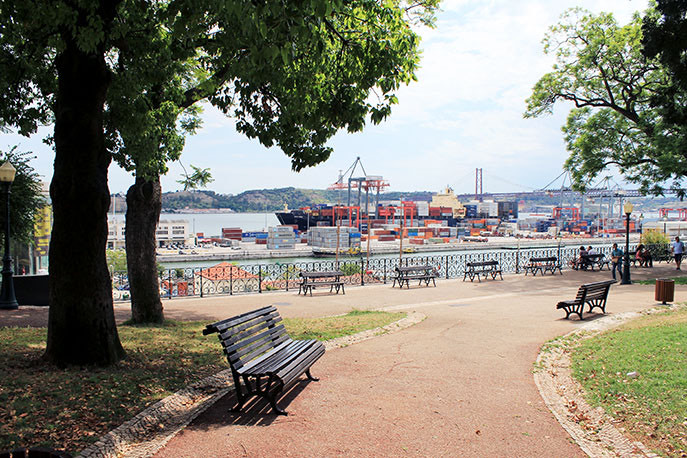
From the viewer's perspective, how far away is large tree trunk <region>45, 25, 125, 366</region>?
5641 millimetres

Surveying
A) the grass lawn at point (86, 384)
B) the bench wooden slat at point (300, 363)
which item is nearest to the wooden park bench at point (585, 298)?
the grass lawn at point (86, 384)

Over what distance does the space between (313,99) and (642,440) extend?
6452mm

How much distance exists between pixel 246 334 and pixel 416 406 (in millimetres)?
2018

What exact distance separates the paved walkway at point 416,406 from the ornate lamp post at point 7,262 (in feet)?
30.2

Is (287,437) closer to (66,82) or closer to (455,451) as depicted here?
(455,451)

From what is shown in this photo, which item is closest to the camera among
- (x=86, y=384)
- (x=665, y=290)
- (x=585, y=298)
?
(x=86, y=384)

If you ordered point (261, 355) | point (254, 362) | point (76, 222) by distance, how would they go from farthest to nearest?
point (76, 222), point (261, 355), point (254, 362)

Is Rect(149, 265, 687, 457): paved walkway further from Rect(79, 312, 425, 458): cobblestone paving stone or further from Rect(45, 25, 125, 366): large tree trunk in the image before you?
Rect(45, 25, 125, 366): large tree trunk

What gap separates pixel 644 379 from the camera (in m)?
5.64

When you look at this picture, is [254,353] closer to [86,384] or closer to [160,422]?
[160,422]

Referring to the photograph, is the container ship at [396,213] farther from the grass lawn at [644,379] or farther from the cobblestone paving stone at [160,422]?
the cobblestone paving stone at [160,422]

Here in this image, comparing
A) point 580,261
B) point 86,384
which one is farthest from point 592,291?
point 580,261

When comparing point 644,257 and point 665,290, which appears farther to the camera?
point 644,257

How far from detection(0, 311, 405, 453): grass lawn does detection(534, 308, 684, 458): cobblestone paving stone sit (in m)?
3.54
